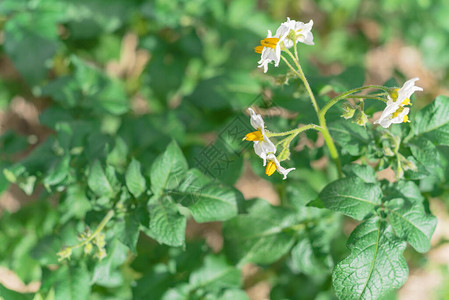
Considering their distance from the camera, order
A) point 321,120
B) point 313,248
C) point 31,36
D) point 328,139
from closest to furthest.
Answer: point 321,120
point 328,139
point 313,248
point 31,36

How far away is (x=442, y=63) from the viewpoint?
9.84 feet

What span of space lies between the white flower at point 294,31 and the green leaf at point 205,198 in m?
0.57

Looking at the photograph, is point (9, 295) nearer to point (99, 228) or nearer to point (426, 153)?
point (99, 228)

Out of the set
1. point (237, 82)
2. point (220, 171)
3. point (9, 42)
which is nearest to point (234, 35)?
point (237, 82)

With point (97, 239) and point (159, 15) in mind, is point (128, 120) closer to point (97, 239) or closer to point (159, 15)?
point (159, 15)

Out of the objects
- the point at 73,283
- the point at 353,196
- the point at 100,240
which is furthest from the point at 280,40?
the point at 73,283

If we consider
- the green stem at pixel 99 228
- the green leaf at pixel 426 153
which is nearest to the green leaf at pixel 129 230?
the green stem at pixel 99 228

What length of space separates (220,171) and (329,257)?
563mm

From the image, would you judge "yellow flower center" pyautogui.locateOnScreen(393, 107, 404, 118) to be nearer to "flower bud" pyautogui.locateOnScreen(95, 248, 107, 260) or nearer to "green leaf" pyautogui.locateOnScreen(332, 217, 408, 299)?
"green leaf" pyautogui.locateOnScreen(332, 217, 408, 299)

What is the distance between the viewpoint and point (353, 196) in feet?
4.61

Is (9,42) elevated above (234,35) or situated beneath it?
situated beneath

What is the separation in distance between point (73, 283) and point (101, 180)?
0.43 m

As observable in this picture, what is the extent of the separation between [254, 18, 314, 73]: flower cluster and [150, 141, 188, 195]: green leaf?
1.57ft

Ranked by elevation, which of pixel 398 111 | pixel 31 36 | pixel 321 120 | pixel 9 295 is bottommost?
pixel 9 295
